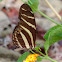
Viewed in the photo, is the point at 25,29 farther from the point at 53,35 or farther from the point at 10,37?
the point at 10,37

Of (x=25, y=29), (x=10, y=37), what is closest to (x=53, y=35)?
(x=25, y=29)

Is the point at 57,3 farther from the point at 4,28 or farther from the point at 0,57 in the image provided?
the point at 0,57

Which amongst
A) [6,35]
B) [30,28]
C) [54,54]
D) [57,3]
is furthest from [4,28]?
[57,3]

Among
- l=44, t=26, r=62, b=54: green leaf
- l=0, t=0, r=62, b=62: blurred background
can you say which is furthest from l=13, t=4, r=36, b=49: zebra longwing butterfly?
l=0, t=0, r=62, b=62: blurred background

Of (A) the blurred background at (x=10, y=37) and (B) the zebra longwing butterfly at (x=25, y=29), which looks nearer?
(B) the zebra longwing butterfly at (x=25, y=29)

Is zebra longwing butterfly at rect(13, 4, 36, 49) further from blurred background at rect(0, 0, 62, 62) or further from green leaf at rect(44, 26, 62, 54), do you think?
blurred background at rect(0, 0, 62, 62)

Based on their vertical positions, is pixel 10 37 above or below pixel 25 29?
below

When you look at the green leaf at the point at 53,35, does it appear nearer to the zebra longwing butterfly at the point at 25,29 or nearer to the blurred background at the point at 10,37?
the zebra longwing butterfly at the point at 25,29

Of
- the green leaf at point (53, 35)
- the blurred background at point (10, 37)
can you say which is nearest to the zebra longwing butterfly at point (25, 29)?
the green leaf at point (53, 35)

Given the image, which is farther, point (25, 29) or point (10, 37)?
point (10, 37)
